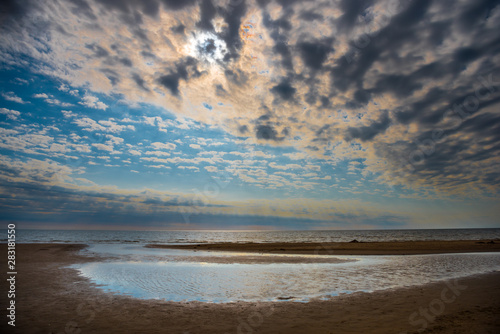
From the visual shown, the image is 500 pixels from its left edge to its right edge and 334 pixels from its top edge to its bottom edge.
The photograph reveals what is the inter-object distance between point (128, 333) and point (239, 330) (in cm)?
382

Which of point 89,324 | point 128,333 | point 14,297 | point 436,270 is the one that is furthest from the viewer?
point 436,270

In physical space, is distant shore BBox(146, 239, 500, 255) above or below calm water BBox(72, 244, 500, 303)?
above

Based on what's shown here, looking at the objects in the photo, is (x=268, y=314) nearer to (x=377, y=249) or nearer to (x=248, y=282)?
(x=248, y=282)

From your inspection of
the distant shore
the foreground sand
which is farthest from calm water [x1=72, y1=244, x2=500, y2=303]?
the distant shore

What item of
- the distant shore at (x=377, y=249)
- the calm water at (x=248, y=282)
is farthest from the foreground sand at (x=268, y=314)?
the distant shore at (x=377, y=249)

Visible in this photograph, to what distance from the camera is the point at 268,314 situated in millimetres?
11023

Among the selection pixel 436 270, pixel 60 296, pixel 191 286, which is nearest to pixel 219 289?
pixel 191 286

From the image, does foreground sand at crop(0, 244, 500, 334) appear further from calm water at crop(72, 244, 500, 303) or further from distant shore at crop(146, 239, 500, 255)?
distant shore at crop(146, 239, 500, 255)

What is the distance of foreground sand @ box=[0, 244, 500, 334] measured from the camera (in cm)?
928

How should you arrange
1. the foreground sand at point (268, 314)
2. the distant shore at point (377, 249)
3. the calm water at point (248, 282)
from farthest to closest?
the distant shore at point (377, 249)
the calm water at point (248, 282)
the foreground sand at point (268, 314)

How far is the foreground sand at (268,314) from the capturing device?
9.28 meters

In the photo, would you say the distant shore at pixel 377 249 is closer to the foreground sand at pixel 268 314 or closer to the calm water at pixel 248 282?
the calm water at pixel 248 282

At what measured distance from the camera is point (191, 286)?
55.0 feet

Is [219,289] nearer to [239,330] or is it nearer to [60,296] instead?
[239,330]
